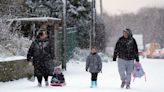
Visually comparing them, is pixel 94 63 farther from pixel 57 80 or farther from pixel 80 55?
pixel 80 55

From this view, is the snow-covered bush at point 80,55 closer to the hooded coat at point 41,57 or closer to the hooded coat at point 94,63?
the hooded coat at point 94,63

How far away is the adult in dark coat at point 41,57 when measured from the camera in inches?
554

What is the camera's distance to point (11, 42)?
73.8 ft

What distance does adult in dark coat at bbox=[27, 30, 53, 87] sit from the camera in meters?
14.1

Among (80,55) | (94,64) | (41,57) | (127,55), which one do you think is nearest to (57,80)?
(41,57)

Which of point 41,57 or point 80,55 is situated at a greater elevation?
point 41,57

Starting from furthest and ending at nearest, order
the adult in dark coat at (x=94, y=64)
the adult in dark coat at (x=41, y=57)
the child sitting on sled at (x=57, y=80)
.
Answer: the adult in dark coat at (x=94, y=64) < the child sitting on sled at (x=57, y=80) < the adult in dark coat at (x=41, y=57)

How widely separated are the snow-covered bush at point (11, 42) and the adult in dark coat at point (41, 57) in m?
6.71

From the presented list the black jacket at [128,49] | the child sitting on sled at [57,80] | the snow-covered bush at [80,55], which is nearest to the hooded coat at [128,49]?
the black jacket at [128,49]

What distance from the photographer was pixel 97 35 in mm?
44000

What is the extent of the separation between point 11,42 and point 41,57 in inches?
340

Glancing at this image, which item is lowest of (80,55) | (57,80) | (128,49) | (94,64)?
(80,55)

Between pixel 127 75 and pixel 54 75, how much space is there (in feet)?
7.02

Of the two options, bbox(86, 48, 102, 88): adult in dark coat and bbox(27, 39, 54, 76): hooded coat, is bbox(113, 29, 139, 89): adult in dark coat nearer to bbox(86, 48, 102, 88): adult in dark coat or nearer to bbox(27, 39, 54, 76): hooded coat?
bbox(86, 48, 102, 88): adult in dark coat
